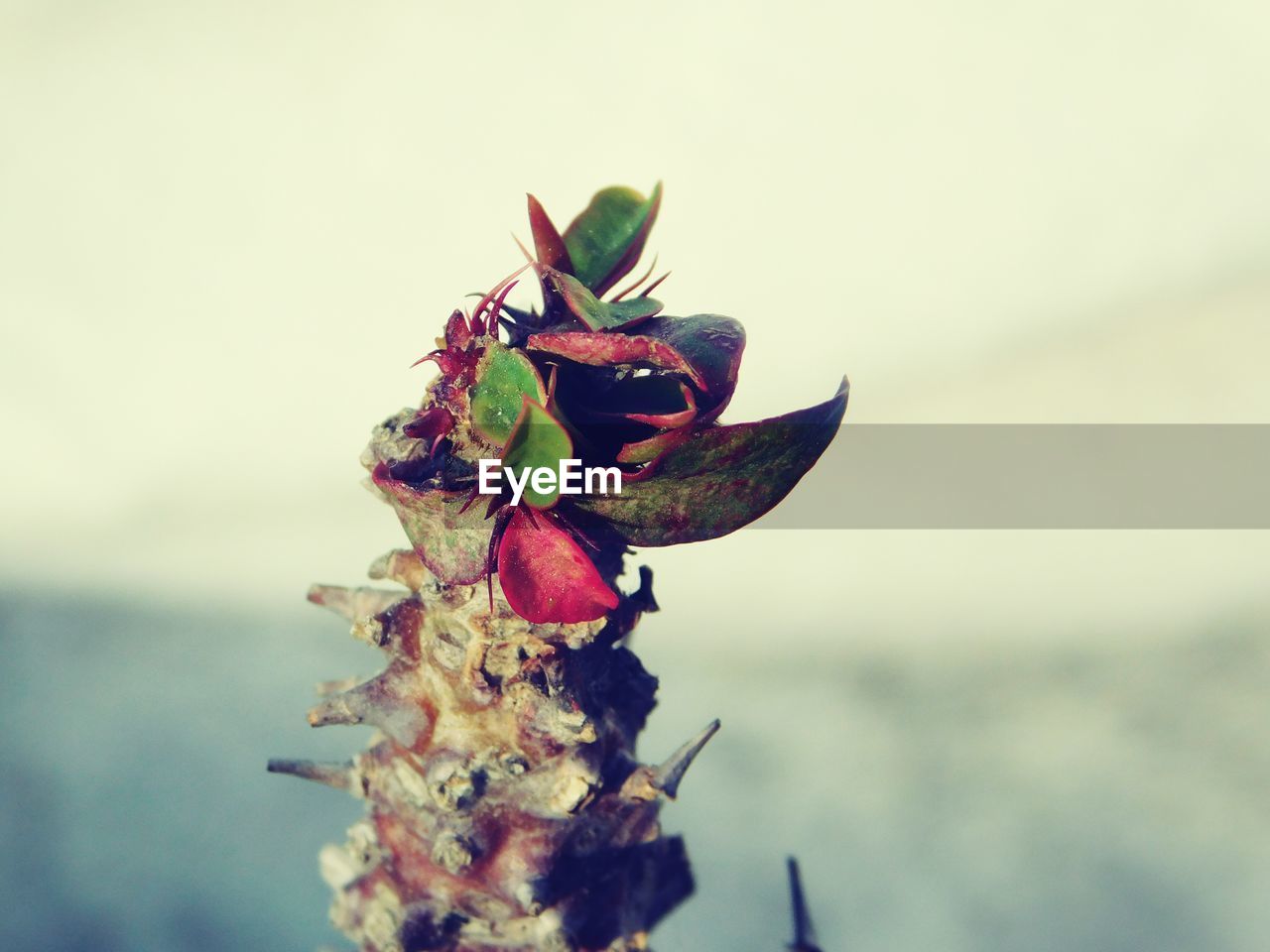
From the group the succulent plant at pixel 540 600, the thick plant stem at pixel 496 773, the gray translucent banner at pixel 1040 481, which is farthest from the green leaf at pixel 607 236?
the gray translucent banner at pixel 1040 481

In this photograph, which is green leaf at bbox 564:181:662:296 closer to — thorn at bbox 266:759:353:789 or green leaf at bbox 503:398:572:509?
green leaf at bbox 503:398:572:509

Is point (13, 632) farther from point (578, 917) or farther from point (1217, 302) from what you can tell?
point (1217, 302)

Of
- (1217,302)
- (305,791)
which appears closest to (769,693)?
(305,791)

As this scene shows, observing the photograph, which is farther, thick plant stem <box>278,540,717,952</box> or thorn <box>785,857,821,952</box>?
thorn <box>785,857,821,952</box>

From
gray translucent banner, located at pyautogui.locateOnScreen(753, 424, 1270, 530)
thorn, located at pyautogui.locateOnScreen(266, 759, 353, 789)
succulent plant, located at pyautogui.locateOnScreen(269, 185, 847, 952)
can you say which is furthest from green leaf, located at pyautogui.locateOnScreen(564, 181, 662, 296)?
gray translucent banner, located at pyautogui.locateOnScreen(753, 424, 1270, 530)

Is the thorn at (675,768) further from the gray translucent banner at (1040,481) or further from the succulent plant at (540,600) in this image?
the gray translucent banner at (1040,481)

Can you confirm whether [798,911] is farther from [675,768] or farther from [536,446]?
[536,446]
